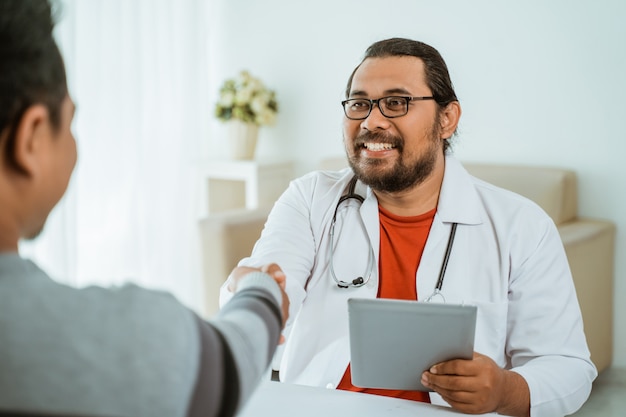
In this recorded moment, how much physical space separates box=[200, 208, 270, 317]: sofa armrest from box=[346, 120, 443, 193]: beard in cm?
118

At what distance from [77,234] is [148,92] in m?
0.87

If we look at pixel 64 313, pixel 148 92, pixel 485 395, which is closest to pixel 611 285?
pixel 485 395

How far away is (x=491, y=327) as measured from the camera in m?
1.63

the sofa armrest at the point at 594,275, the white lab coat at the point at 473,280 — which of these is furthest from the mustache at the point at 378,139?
the sofa armrest at the point at 594,275

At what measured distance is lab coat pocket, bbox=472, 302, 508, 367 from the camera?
1627 mm

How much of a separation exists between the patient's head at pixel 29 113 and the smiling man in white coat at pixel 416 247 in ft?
2.79

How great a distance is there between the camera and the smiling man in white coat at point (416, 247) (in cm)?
158

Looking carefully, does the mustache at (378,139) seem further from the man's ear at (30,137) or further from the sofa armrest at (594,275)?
the man's ear at (30,137)

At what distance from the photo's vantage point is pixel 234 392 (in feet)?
2.47

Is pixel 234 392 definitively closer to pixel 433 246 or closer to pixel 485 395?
pixel 485 395

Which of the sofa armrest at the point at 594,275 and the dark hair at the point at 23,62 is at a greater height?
the dark hair at the point at 23,62


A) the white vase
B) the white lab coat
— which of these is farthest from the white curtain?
the white lab coat

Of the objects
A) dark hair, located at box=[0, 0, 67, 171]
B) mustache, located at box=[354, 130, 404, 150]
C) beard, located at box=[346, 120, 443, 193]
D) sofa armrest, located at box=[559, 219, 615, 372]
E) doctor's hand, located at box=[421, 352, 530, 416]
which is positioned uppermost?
dark hair, located at box=[0, 0, 67, 171]

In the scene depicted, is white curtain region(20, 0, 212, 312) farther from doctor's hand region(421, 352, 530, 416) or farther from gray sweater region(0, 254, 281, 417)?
gray sweater region(0, 254, 281, 417)
